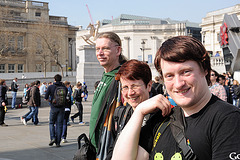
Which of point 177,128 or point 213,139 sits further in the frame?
point 177,128

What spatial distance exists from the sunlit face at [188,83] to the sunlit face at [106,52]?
5.72 ft

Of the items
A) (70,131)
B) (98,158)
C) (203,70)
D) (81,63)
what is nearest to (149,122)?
(203,70)

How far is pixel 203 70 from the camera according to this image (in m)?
1.60

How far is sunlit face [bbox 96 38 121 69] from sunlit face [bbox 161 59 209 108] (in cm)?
174

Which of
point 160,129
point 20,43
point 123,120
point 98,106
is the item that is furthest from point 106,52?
point 20,43

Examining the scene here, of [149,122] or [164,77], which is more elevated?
[164,77]

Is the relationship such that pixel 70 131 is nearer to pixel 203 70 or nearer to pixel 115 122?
pixel 115 122

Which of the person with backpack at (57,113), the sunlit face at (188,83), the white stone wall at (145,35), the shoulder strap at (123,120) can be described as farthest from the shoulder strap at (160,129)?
the white stone wall at (145,35)

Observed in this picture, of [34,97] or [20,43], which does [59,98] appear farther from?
[20,43]

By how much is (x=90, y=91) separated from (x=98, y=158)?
84.8 ft

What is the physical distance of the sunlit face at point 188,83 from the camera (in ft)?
5.06

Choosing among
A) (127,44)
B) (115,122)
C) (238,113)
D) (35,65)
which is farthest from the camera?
(127,44)

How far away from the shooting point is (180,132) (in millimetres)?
1514

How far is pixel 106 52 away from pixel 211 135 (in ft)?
6.65
